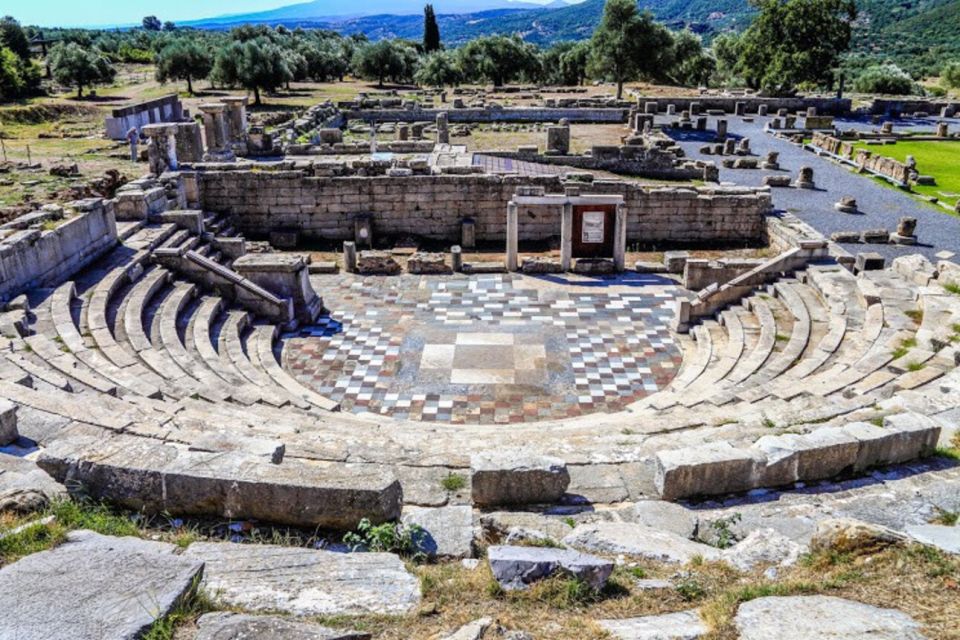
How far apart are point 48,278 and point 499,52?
2337 inches

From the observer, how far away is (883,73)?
73000 mm

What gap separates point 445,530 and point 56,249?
42.9ft

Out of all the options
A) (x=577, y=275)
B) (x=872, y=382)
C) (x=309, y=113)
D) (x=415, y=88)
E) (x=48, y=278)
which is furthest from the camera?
(x=415, y=88)

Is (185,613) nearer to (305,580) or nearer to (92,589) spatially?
(92,589)

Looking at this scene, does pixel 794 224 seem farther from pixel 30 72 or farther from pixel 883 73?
pixel 883 73

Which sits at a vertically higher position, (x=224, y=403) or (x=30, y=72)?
(x=30, y=72)

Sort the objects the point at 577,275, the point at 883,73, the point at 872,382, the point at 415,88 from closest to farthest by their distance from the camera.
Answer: the point at 872,382, the point at 577,275, the point at 415,88, the point at 883,73

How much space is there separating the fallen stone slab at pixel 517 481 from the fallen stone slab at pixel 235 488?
118 cm

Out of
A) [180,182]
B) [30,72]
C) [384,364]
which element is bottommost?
[384,364]

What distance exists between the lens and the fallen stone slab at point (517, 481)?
7.38 metres

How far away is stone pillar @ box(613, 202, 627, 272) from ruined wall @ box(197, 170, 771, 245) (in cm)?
307

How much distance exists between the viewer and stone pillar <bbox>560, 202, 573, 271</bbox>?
2134 cm

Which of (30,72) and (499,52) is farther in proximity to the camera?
(499,52)

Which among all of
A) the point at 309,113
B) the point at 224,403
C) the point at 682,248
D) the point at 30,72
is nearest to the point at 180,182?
the point at 224,403
